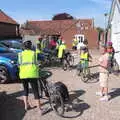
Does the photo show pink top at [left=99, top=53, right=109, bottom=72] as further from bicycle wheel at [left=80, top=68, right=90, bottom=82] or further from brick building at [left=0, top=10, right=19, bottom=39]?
brick building at [left=0, top=10, right=19, bottom=39]

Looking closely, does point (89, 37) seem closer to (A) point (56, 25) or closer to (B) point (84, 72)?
(A) point (56, 25)

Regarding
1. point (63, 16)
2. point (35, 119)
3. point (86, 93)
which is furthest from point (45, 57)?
point (63, 16)

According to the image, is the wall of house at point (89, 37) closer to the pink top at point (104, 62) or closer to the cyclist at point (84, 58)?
the cyclist at point (84, 58)

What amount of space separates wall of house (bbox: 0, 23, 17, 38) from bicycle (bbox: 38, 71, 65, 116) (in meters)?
36.5

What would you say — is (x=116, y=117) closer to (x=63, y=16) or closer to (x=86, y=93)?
(x=86, y=93)

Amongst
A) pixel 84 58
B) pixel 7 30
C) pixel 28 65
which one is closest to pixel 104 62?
pixel 28 65

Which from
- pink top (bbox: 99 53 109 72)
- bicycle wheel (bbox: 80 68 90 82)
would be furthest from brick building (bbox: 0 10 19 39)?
pink top (bbox: 99 53 109 72)

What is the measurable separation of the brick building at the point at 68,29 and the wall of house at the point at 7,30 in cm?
605

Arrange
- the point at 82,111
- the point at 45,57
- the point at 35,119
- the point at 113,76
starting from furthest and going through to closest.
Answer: the point at 45,57 < the point at 113,76 < the point at 82,111 < the point at 35,119

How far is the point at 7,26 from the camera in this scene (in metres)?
47.5

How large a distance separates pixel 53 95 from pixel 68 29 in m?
46.5

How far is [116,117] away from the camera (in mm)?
8258

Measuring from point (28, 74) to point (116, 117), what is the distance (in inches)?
93.1

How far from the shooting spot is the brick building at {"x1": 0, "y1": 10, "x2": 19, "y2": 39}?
4566 centimetres
